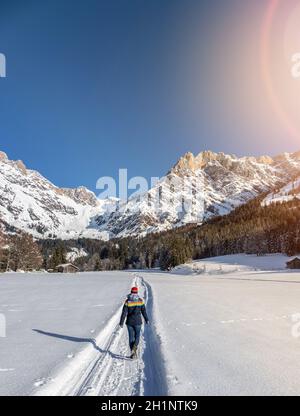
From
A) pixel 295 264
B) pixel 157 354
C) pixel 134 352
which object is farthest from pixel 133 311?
pixel 295 264

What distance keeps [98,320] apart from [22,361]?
740 centimetres

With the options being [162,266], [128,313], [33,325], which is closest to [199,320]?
[128,313]

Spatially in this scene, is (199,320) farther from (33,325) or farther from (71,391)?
(71,391)

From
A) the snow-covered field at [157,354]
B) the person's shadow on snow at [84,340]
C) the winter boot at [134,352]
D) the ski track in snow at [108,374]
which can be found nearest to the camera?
the ski track in snow at [108,374]

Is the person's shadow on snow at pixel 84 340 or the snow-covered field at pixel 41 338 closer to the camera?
the snow-covered field at pixel 41 338

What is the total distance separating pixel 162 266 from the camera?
11850cm

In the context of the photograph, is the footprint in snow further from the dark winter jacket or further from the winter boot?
the dark winter jacket

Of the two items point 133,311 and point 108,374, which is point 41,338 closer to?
point 133,311

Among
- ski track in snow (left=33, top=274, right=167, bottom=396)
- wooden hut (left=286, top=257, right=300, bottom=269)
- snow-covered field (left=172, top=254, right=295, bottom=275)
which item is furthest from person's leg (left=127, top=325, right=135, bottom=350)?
wooden hut (left=286, top=257, right=300, bottom=269)

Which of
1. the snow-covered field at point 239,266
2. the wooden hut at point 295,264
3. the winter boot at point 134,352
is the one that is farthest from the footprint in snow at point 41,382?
the wooden hut at point 295,264

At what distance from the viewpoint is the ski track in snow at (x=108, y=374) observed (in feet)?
24.0

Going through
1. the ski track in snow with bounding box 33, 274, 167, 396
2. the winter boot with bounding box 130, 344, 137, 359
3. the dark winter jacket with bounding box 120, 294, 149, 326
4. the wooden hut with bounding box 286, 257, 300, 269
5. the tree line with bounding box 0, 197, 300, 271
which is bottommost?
the ski track in snow with bounding box 33, 274, 167, 396

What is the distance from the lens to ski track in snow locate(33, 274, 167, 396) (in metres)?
7.30

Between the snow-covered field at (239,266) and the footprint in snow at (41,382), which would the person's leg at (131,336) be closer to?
the footprint in snow at (41,382)
